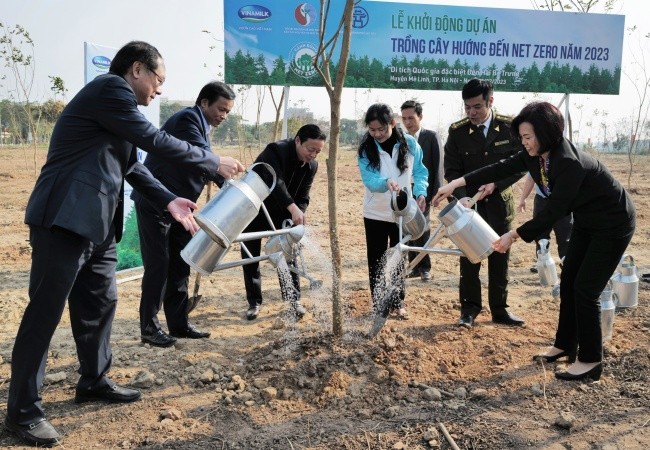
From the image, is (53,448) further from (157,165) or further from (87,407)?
(157,165)

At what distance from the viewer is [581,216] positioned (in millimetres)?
3154

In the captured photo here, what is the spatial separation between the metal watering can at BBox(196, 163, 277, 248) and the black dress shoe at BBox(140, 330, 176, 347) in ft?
4.75

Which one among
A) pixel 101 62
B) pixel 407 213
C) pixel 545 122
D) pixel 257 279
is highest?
pixel 101 62

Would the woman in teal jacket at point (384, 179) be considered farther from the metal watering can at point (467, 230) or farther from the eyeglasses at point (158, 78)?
the eyeglasses at point (158, 78)

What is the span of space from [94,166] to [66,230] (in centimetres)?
31

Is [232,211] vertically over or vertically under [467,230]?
over

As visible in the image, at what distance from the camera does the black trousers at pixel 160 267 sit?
12.0ft

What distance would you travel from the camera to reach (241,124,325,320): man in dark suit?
13.0ft

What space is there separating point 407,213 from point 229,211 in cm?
132

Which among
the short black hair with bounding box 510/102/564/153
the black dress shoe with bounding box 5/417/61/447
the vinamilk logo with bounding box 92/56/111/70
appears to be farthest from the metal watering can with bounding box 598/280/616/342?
the vinamilk logo with bounding box 92/56/111/70

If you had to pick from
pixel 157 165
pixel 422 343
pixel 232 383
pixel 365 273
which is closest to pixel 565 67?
pixel 365 273

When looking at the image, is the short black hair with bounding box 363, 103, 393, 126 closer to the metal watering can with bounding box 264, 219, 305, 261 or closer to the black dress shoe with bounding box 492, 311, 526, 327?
the metal watering can with bounding box 264, 219, 305, 261

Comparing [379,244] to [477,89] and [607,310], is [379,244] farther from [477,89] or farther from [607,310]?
[607,310]

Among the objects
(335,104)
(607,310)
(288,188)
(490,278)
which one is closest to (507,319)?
(490,278)
